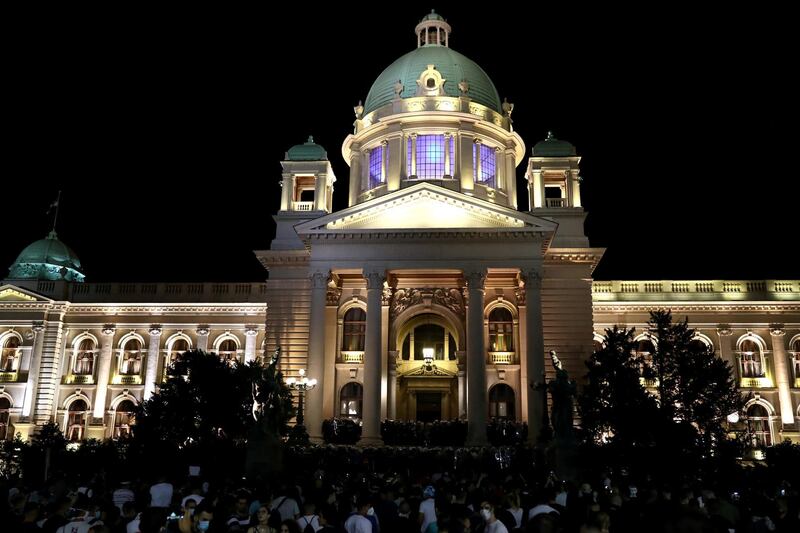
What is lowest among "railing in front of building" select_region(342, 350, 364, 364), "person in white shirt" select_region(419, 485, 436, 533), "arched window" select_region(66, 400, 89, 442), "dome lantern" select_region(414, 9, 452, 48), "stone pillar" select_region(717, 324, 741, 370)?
"person in white shirt" select_region(419, 485, 436, 533)

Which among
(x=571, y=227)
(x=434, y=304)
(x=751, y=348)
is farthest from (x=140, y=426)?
(x=751, y=348)

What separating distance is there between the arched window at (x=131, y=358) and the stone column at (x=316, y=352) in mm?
19063

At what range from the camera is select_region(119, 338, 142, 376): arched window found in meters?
49.5

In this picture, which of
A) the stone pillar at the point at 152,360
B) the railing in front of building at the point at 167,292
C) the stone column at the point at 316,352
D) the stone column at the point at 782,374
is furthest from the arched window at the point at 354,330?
the stone column at the point at 782,374

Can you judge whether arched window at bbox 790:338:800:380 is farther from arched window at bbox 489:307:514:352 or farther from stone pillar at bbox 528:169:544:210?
arched window at bbox 489:307:514:352

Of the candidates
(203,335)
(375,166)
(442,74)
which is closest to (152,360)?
(203,335)

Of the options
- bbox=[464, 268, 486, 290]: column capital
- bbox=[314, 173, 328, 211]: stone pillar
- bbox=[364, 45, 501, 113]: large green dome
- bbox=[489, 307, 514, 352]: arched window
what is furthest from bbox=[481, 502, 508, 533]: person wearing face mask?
bbox=[364, 45, 501, 113]: large green dome

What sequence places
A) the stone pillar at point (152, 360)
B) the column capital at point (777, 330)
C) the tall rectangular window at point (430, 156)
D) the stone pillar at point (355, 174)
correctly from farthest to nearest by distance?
the stone pillar at point (152, 360) → the stone pillar at point (355, 174) → the tall rectangular window at point (430, 156) → the column capital at point (777, 330)

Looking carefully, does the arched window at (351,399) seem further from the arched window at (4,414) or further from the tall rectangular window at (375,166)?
the arched window at (4,414)

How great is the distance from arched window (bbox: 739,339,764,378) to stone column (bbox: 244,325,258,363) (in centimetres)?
3284

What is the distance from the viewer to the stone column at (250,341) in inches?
1918

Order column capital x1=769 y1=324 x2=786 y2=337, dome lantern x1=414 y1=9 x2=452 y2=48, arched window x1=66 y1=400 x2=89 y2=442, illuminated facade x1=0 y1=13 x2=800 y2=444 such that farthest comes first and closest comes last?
1. dome lantern x1=414 y1=9 x2=452 y2=48
2. arched window x1=66 y1=400 x2=89 y2=442
3. column capital x1=769 y1=324 x2=786 y2=337
4. illuminated facade x1=0 y1=13 x2=800 y2=444

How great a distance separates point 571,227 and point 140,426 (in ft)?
89.9

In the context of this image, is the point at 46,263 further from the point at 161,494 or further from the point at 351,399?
the point at 161,494
